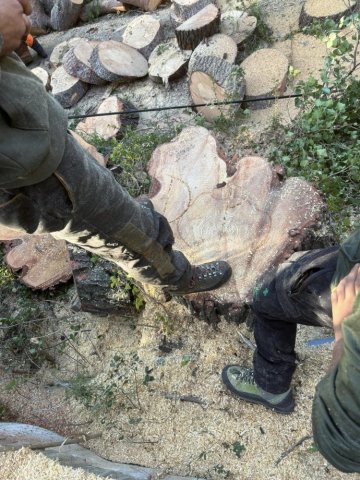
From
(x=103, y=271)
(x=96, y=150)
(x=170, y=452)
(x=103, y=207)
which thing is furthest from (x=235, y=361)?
(x=96, y=150)

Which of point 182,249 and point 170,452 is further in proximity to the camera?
point 182,249

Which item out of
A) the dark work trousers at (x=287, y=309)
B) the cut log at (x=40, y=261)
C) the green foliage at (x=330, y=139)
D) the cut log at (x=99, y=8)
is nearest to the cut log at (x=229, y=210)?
the green foliage at (x=330, y=139)

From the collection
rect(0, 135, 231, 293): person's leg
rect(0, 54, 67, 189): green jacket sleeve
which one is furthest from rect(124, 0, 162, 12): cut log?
rect(0, 54, 67, 189): green jacket sleeve

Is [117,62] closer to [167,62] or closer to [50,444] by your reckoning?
[167,62]

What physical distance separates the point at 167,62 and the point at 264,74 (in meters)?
0.93

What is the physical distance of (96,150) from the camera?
2965 millimetres

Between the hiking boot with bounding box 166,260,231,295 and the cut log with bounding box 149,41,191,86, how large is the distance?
2.07 m

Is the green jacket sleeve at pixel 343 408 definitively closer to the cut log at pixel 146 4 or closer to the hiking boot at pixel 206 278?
the hiking boot at pixel 206 278

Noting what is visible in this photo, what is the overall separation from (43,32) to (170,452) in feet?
16.3

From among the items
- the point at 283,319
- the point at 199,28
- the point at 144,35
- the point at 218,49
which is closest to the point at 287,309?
the point at 283,319

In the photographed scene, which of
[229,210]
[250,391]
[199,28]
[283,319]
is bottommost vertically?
[250,391]

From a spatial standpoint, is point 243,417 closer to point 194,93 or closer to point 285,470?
point 285,470

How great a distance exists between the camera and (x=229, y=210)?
2455mm

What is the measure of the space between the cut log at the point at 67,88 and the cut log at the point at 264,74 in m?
1.58
